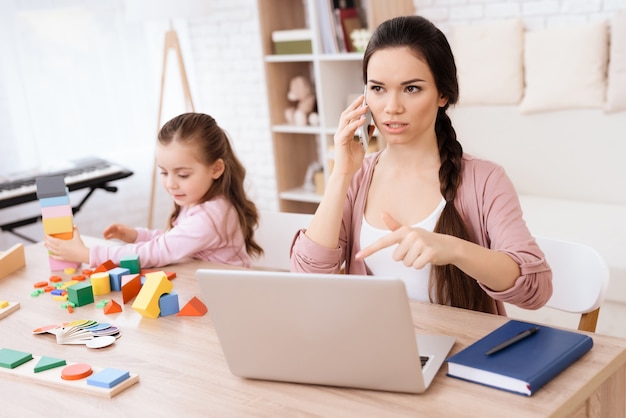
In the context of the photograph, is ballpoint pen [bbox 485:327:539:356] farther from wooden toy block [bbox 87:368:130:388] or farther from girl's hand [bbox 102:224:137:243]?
girl's hand [bbox 102:224:137:243]

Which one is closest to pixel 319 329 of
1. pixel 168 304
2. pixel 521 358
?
pixel 521 358

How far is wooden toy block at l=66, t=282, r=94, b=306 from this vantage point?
184 centimetres

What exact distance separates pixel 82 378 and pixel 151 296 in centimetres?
33

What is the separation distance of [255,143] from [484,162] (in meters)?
3.20

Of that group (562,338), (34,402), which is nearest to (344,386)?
(562,338)

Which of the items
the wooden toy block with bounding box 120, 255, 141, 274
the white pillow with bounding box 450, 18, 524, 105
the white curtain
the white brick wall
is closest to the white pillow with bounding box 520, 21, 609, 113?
the white pillow with bounding box 450, 18, 524, 105

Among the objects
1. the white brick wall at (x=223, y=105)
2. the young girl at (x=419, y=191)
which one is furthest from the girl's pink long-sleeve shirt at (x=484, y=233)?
the white brick wall at (x=223, y=105)

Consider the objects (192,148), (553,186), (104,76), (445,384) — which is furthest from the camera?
(104,76)

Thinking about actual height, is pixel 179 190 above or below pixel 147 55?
below

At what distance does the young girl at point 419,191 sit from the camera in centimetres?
162

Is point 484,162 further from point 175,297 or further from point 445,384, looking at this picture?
point 175,297

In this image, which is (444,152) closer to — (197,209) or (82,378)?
(197,209)

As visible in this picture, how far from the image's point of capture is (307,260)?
1.71 metres

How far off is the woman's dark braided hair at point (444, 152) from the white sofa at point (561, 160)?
4.29ft
